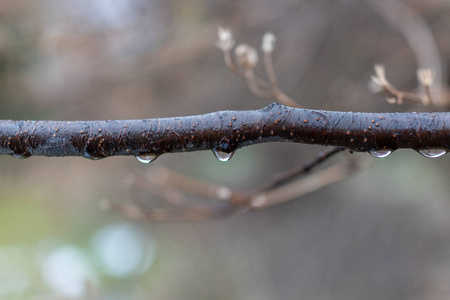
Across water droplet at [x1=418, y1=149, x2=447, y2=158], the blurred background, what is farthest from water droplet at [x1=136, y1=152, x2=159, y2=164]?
the blurred background

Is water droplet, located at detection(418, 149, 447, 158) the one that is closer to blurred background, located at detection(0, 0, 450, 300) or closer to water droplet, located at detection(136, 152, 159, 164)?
water droplet, located at detection(136, 152, 159, 164)

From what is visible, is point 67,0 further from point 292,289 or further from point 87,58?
point 292,289

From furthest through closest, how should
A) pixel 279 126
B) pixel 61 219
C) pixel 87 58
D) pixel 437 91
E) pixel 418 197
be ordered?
pixel 61 219, pixel 418 197, pixel 87 58, pixel 437 91, pixel 279 126

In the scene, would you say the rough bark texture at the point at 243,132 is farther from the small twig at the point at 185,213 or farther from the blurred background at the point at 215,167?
the blurred background at the point at 215,167

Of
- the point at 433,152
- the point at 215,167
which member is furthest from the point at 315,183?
the point at 215,167

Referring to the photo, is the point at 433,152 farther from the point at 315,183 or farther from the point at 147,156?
the point at 315,183

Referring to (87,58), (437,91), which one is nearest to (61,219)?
(87,58)

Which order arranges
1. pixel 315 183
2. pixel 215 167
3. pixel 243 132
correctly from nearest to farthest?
pixel 243 132
pixel 315 183
pixel 215 167
